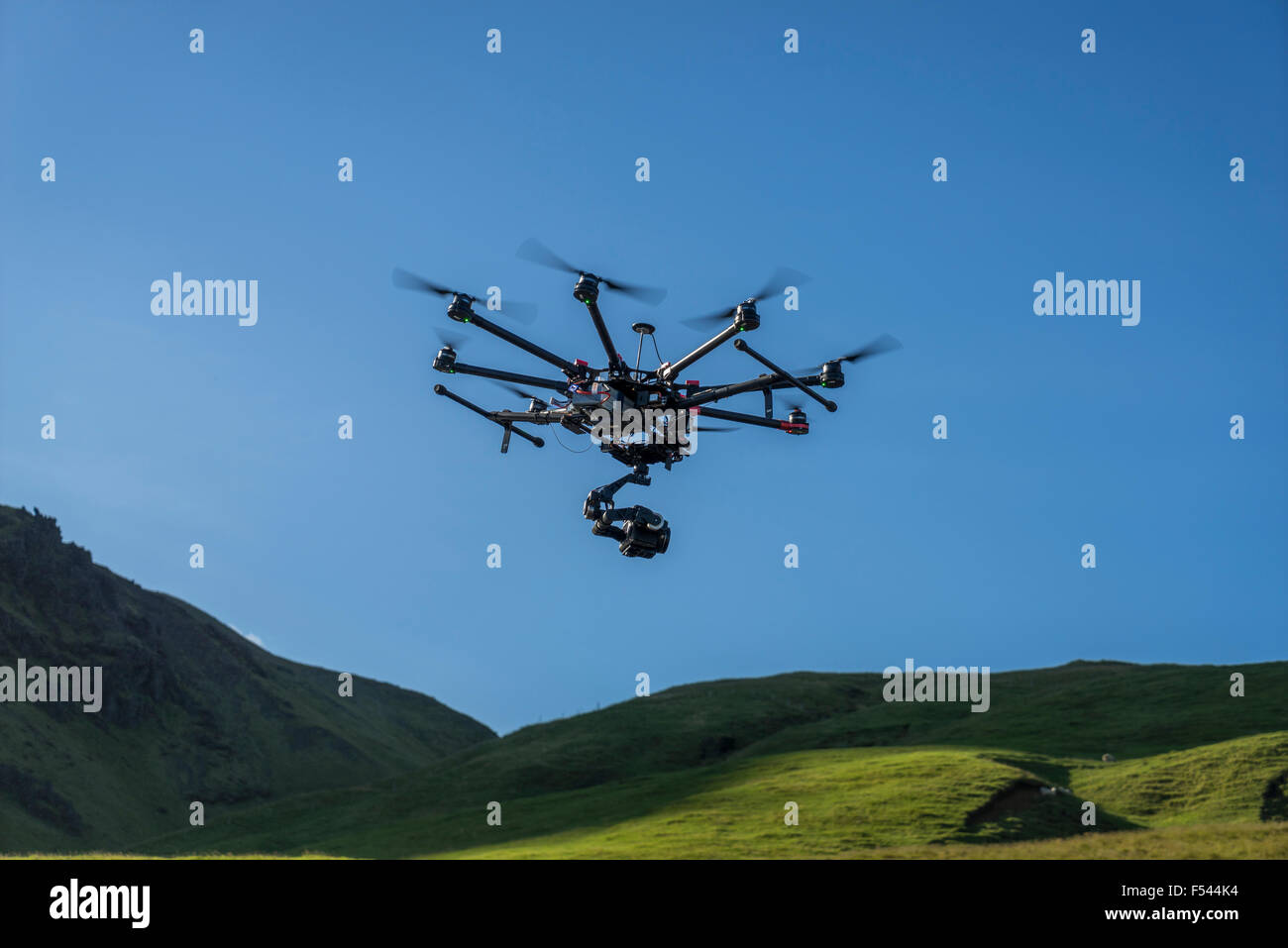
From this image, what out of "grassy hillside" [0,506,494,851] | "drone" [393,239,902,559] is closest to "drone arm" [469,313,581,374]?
"drone" [393,239,902,559]

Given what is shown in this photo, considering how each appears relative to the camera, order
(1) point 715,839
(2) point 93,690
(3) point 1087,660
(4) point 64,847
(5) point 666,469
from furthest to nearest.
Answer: (2) point 93,690 → (3) point 1087,660 → (4) point 64,847 → (1) point 715,839 → (5) point 666,469

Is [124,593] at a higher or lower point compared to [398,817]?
→ higher

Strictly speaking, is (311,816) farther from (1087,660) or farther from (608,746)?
(1087,660)
